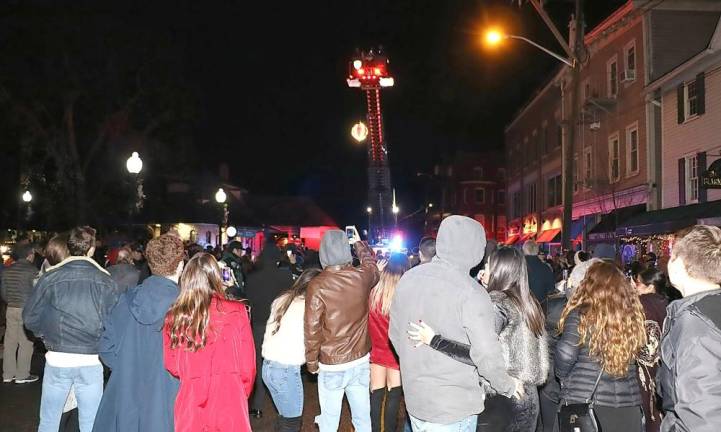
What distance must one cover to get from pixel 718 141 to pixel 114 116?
82.6ft

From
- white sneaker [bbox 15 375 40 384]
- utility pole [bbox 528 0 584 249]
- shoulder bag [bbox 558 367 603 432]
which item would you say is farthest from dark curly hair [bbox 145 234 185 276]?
utility pole [bbox 528 0 584 249]

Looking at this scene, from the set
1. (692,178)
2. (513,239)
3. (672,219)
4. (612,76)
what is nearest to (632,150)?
(612,76)

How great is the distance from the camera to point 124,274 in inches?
326

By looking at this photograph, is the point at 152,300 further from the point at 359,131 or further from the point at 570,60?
the point at 359,131

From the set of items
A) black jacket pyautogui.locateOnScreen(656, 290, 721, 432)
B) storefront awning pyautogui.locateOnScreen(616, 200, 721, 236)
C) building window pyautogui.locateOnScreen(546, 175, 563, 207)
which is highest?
building window pyautogui.locateOnScreen(546, 175, 563, 207)

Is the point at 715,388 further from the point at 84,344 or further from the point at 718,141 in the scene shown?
the point at 718,141

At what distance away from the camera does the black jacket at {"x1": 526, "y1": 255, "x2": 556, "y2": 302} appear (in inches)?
364

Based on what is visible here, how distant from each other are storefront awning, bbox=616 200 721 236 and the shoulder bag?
12886 millimetres

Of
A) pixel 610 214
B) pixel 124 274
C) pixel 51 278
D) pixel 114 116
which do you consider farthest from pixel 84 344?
pixel 114 116

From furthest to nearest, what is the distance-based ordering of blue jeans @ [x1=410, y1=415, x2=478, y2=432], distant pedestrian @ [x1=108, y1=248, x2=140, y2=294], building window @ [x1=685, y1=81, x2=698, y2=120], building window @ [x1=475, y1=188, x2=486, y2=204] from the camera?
building window @ [x1=475, y1=188, x2=486, y2=204]
building window @ [x1=685, y1=81, x2=698, y2=120]
distant pedestrian @ [x1=108, y1=248, x2=140, y2=294]
blue jeans @ [x1=410, y1=415, x2=478, y2=432]

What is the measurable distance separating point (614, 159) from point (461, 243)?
2468 centimetres

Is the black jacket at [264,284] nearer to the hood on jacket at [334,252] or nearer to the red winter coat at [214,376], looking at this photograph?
the hood on jacket at [334,252]

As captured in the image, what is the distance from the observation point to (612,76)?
26.4 meters

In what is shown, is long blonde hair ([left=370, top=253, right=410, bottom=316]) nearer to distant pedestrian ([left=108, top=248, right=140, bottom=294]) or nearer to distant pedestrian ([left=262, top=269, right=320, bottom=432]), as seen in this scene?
distant pedestrian ([left=262, top=269, right=320, bottom=432])
